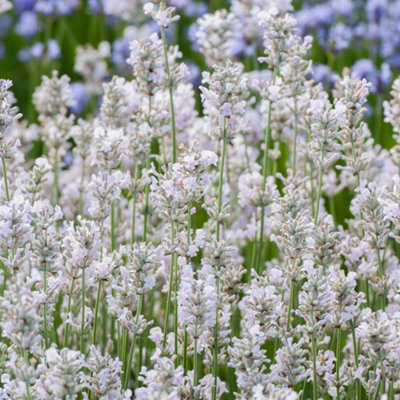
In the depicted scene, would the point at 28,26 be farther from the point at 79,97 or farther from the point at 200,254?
the point at 200,254

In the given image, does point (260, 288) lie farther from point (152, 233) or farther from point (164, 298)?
point (164, 298)

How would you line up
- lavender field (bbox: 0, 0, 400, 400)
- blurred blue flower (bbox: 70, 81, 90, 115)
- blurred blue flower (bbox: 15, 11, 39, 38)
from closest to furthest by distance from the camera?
1. lavender field (bbox: 0, 0, 400, 400)
2. blurred blue flower (bbox: 70, 81, 90, 115)
3. blurred blue flower (bbox: 15, 11, 39, 38)

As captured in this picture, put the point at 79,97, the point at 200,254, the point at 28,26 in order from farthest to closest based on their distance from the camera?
the point at 28,26 < the point at 79,97 < the point at 200,254

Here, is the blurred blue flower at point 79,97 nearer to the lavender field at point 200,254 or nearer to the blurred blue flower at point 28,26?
the blurred blue flower at point 28,26

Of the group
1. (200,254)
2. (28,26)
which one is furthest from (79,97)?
(200,254)

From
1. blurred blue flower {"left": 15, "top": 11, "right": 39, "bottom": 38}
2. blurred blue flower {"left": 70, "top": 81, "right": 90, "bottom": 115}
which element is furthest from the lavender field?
blurred blue flower {"left": 15, "top": 11, "right": 39, "bottom": 38}

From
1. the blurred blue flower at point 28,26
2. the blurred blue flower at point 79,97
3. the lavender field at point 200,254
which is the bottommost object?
the lavender field at point 200,254

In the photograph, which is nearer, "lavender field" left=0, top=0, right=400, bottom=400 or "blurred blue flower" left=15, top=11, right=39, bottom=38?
"lavender field" left=0, top=0, right=400, bottom=400

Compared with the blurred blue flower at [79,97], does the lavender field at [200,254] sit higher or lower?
lower

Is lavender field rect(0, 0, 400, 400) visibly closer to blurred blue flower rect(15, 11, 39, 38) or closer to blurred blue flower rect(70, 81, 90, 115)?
blurred blue flower rect(70, 81, 90, 115)

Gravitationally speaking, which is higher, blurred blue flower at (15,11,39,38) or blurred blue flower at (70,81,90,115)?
blurred blue flower at (15,11,39,38)

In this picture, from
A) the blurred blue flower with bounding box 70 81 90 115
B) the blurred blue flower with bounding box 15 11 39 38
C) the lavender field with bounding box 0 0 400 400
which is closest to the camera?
the lavender field with bounding box 0 0 400 400

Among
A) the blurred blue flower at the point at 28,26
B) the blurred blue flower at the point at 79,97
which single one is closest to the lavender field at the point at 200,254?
the blurred blue flower at the point at 79,97

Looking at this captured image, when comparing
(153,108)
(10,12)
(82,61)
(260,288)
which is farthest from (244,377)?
(10,12)
